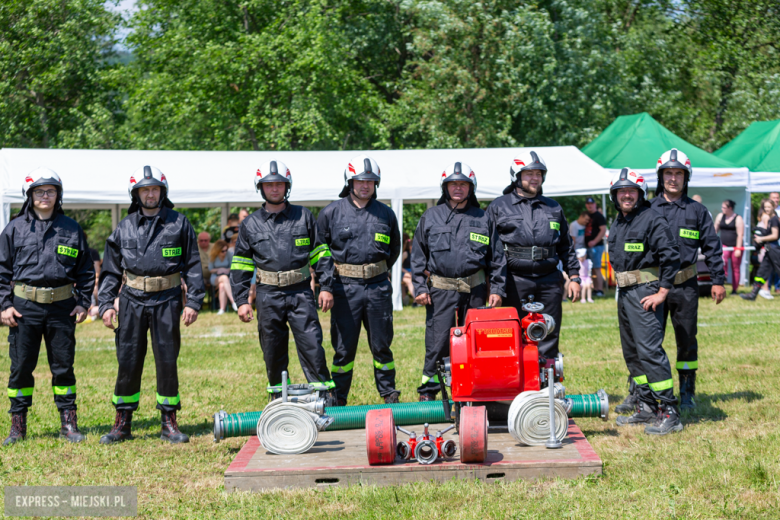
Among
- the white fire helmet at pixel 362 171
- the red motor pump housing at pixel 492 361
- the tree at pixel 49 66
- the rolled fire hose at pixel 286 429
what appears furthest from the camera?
the tree at pixel 49 66

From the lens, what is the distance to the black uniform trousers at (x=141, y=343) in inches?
258

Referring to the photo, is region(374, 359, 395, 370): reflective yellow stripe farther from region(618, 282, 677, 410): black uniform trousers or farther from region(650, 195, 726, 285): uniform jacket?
region(650, 195, 726, 285): uniform jacket

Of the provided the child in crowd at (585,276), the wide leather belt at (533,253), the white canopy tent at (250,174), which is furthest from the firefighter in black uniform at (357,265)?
the child in crowd at (585,276)

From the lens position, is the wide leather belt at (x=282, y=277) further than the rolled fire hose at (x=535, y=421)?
Yes

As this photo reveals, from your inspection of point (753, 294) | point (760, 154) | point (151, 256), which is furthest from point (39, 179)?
point (760, 154)

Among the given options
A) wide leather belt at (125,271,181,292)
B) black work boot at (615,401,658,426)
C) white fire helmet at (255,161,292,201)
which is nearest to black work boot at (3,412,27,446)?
wide leather belt at (125,271,181,292)

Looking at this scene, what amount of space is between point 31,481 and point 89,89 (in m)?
28.2

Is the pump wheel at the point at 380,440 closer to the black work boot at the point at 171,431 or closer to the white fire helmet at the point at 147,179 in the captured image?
the black work boot at the point at 171,431

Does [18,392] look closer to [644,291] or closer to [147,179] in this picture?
[147,179]

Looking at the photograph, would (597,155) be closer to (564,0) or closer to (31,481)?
(564,0)

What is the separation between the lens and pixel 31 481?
562 centimetres

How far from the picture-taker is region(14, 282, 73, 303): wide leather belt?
21.7 ft

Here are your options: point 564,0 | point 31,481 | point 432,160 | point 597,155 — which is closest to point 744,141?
point 597,155

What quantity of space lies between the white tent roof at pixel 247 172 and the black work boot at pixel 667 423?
933 centimetres
